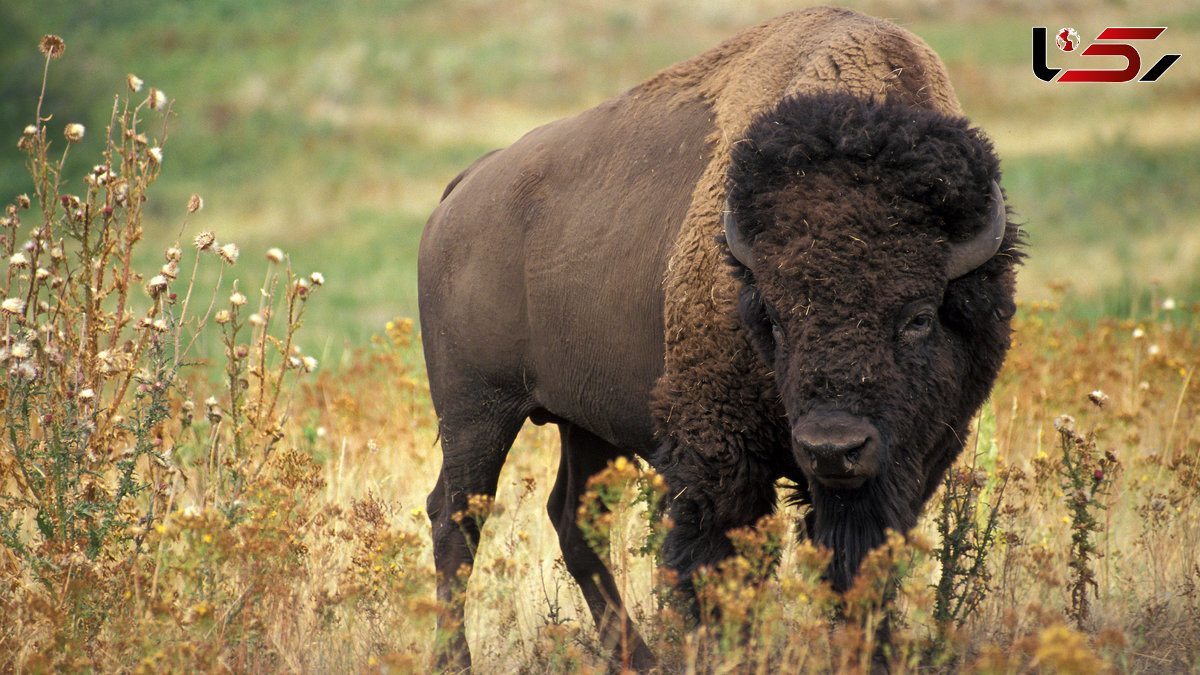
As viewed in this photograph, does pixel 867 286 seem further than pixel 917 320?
No

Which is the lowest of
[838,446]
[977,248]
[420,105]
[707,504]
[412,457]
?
[420,105]

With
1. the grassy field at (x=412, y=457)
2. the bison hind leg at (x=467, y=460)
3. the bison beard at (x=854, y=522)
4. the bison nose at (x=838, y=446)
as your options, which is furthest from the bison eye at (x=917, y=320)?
the bison hind leg at (x=467, y=460)

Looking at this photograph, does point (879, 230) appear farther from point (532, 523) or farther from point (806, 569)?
point (532, 523)

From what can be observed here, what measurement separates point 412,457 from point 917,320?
393cm

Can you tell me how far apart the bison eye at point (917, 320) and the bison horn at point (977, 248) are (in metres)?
0.14

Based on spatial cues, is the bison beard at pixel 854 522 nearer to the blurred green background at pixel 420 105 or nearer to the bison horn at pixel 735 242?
the bison horn at pixel 735 242

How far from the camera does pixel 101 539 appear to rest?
399cm

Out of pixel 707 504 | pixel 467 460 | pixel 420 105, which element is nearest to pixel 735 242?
pixel 707 504

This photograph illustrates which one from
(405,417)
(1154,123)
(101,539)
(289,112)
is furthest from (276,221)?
(101,539)

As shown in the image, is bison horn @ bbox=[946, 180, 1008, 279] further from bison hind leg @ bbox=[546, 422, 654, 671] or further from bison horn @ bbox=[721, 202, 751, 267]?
bison hind leg @ bbox=[546, 422, 654, 671]

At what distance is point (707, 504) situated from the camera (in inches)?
152

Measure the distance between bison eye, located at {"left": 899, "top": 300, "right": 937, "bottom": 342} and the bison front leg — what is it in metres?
0.73

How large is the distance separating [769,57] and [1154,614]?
2.70m

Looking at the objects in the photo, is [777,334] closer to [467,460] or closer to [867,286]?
[867,286]
